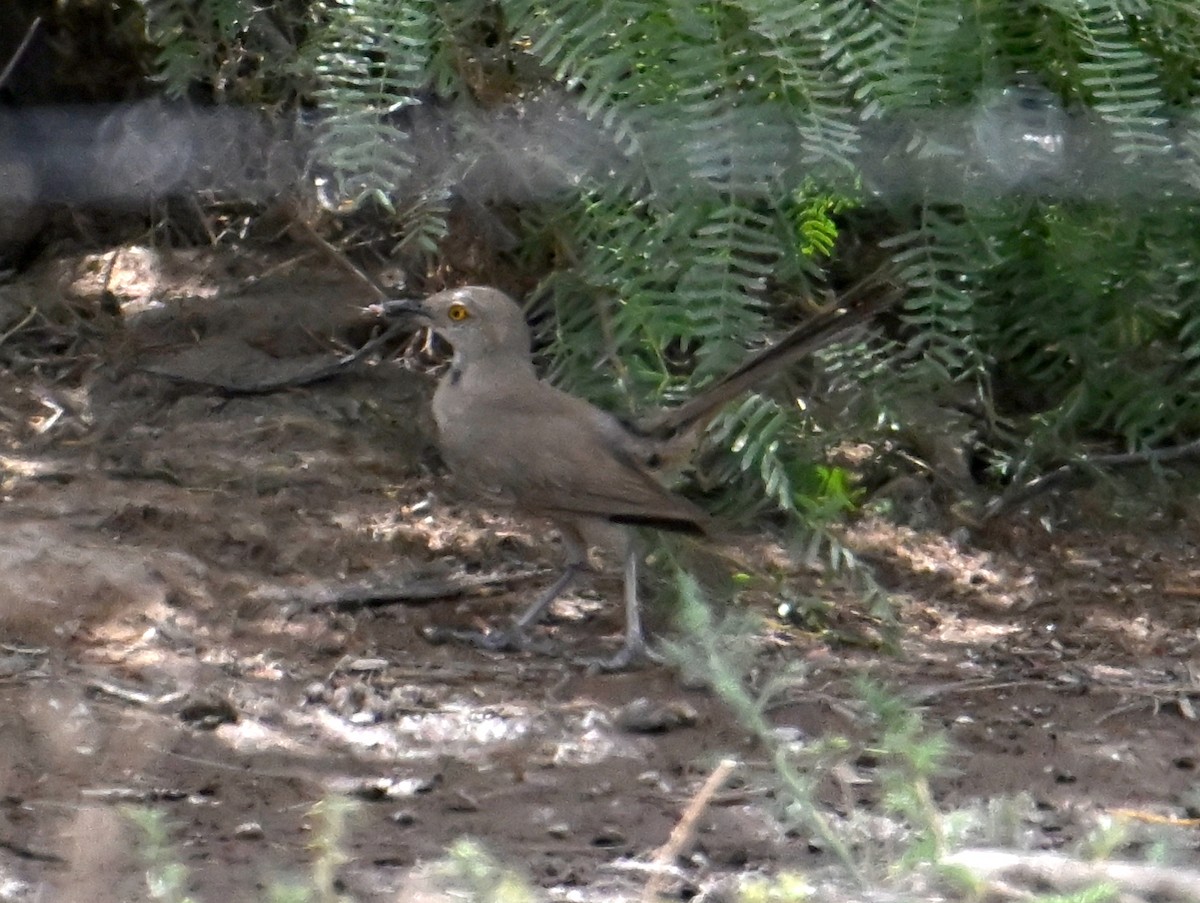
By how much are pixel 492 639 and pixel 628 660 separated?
0.38 m

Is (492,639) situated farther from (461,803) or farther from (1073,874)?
(1073,874)

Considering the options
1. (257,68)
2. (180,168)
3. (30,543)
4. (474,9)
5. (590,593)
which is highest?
(474,9)

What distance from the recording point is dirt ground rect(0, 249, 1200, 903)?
343cm

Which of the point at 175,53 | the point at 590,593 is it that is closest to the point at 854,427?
the point at 590,593

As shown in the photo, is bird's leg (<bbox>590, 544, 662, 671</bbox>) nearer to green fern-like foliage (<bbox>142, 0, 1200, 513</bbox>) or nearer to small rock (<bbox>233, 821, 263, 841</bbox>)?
green fern-like foliage (<bbox>142, 0, 1200, 513</bbox>)

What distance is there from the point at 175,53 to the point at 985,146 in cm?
245

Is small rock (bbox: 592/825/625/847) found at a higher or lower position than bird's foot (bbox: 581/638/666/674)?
higher

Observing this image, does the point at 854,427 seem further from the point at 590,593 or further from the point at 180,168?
the point at 180,168

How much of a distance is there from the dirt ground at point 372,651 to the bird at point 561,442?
0.23 m

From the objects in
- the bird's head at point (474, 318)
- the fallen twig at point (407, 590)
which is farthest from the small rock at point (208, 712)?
the bird's head at point (474, 318)

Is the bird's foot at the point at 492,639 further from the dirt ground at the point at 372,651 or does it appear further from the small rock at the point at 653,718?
the small rock at the point at 653,718

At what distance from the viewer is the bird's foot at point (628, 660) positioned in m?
4.49

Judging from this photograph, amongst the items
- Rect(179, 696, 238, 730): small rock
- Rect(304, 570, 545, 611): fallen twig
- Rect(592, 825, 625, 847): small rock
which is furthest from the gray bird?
Rect(592, 825, 625, 847): small rock

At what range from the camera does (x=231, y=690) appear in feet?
13.4
